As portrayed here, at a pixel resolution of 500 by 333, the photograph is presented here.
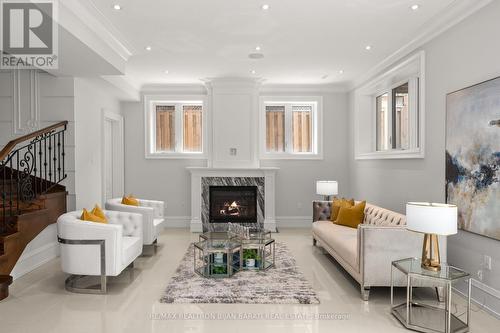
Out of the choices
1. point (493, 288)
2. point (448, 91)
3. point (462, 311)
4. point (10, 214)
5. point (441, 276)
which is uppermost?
point (448, 91)

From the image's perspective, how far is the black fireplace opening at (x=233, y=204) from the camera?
23.4ft

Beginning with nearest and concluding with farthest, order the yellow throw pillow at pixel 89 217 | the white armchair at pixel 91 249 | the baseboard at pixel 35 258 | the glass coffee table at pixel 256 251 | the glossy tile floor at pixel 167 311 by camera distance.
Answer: the glossy tile floor at pixel 167 311 < the white armchair at pixel 91 249 < the yellow throw pillow at pixel 89 217 < the baseboard at pixel 35 258 < the glass coffee table at pixel 256 251

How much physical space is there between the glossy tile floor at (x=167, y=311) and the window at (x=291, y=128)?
12.3ft

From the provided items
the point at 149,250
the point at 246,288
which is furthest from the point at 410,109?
the point at 149,250

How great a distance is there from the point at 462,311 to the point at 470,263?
51 cm

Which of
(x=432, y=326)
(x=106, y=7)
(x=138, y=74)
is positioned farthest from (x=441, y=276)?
(x=138, y=74)

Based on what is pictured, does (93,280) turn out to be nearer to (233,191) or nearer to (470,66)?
(233,191)

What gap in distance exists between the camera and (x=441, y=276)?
9.31 feet

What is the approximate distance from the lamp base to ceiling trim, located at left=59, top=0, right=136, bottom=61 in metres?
4.01

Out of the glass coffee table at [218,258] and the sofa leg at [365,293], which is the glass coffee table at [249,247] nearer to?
the glass coffee table at [218,258]

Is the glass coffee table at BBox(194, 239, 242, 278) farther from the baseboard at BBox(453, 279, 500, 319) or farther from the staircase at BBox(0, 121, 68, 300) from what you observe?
the baseboard at BBox(453, 279, 500, 319)

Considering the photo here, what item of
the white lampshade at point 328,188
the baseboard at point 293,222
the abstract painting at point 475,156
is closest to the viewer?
the abstract painting at point 475,156

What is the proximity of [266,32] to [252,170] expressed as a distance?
3.20 meters

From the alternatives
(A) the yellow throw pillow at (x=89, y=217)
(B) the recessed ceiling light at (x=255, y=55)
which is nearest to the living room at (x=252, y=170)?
(A) the yellow throw pillow at (x=89, y=217)
